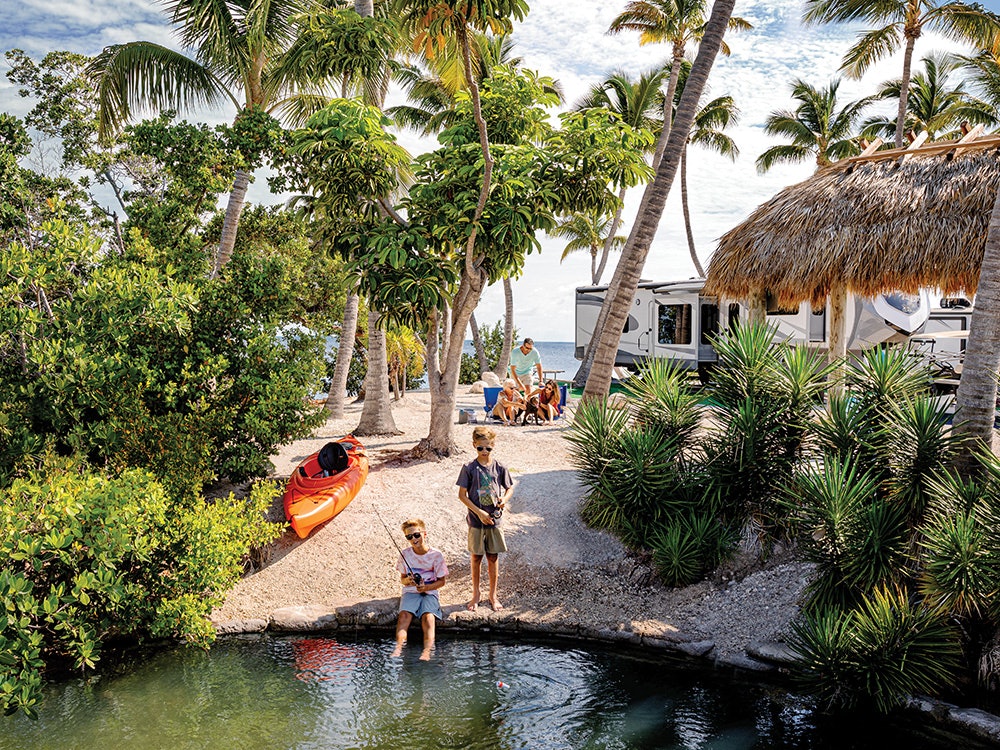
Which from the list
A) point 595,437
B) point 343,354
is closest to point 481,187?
point 595,437

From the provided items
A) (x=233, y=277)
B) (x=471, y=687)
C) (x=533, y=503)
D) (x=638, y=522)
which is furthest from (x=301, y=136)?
(x=471, y=687)

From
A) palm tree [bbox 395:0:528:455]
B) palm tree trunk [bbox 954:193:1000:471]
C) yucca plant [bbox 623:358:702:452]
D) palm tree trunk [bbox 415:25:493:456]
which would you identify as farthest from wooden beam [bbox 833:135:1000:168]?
palm tree trunk [bbox 415:25:493:456]

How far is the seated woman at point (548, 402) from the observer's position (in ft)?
49.2

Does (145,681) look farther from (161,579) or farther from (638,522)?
(638,522)

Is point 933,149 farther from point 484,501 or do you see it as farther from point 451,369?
point 484,501

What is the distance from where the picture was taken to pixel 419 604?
23.9 ft

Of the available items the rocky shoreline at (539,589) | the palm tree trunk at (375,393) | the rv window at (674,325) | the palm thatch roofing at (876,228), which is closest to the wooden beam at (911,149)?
the palm thatch roofing at (876,228)

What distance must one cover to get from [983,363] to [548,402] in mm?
8898

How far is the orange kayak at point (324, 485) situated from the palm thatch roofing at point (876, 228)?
596 cm

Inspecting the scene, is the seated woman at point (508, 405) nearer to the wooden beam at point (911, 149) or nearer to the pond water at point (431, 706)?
the wooden beam at point (911, 149)

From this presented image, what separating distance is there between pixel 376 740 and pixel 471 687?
1.08m

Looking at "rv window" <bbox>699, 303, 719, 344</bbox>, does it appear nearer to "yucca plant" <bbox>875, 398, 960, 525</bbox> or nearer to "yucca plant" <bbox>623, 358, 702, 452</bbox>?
"yucca plant" <bbox>623, 358, 702, 452</bbox>

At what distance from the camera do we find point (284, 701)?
6469 mm

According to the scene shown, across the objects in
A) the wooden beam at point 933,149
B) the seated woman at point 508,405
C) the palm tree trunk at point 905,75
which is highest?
the palm tree trunk at point 905,75
